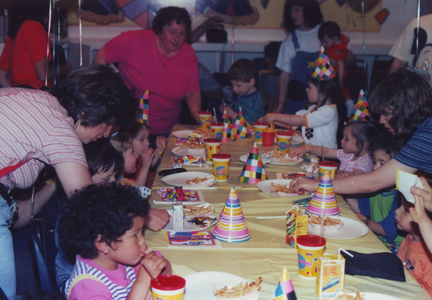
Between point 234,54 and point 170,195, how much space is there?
4759mm

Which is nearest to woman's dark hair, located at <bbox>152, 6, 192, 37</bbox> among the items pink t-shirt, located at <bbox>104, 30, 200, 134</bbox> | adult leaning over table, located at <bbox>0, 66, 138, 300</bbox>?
pink t-shirt, located at <bbox>104, 30, 200, 134</bbox>

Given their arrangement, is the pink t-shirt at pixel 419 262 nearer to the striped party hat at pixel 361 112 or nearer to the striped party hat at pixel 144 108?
the striped party hat at pixel 361 112

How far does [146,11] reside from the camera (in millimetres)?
5996

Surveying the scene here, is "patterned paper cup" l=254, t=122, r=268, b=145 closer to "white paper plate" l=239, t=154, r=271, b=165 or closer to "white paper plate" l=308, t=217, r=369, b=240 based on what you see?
"white paper plate" l=239, t=154, r=271, b=165

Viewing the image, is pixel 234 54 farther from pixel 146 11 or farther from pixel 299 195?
pixel 299 195

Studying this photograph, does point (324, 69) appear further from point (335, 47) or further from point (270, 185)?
point (335, 47)

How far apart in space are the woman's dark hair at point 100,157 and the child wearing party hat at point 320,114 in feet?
5.12

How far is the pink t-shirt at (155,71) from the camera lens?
11.9 ft

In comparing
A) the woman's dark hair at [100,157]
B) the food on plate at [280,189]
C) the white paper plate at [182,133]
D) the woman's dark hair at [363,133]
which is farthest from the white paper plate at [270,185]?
the white paper plate at [182,133]

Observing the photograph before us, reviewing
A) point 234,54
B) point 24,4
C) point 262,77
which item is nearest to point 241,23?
point 234,54

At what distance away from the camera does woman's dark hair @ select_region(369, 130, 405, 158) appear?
230 cm

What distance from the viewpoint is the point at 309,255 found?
1243mm

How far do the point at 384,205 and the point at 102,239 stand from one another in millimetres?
1649

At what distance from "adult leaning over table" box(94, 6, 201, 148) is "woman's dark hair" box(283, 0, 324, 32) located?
1.82 meters
